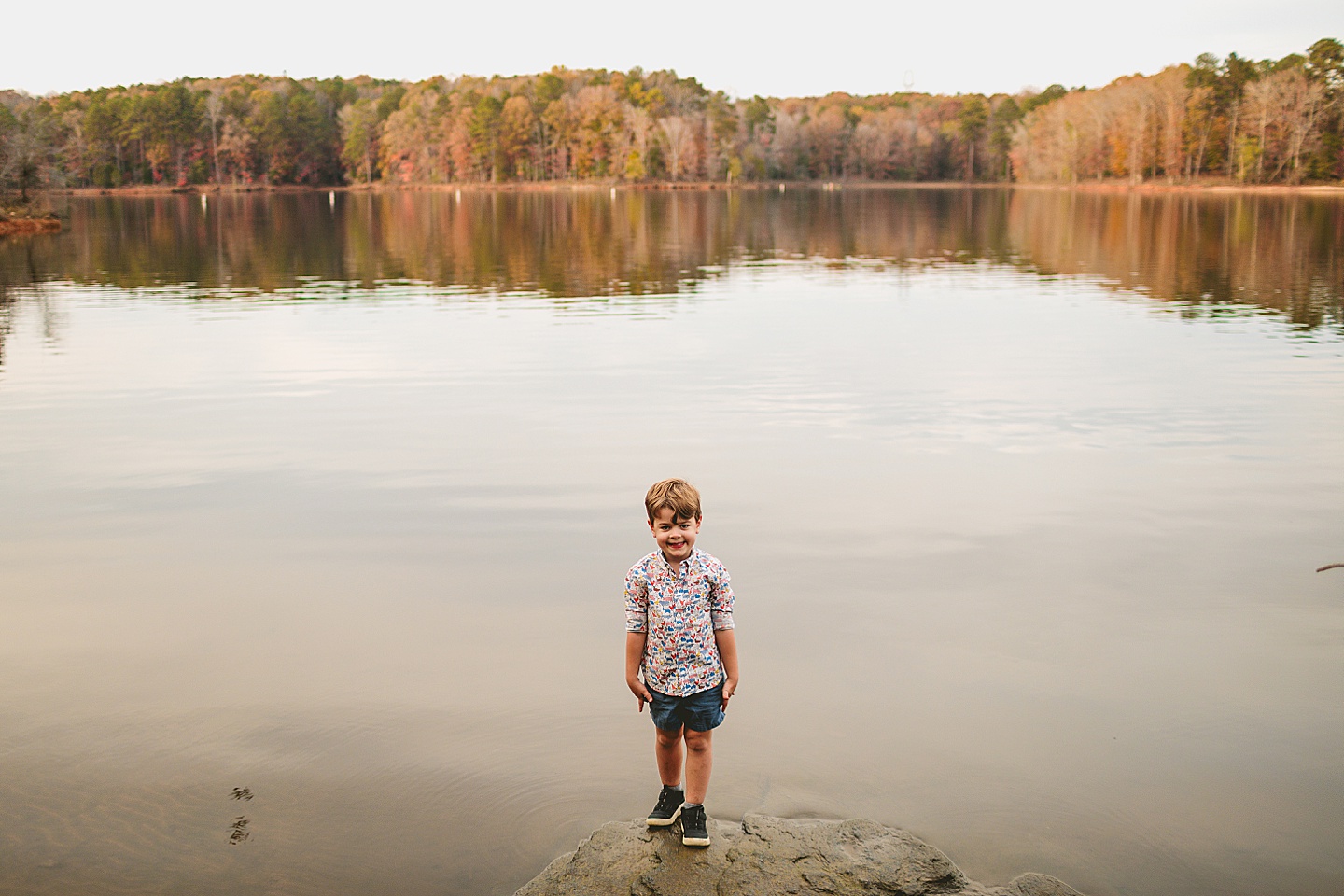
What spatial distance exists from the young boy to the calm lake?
557 mm

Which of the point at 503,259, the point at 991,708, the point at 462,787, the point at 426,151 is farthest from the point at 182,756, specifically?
the point at 426,151

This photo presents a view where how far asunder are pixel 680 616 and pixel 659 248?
1551 inches

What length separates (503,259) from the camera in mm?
37875

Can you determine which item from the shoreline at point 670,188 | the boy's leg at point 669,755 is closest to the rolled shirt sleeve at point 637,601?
the boy's leg at point 669,755

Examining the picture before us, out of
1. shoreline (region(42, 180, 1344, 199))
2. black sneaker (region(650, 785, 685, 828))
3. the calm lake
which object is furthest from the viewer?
shoreline (region(42, 180, 1344, 199))

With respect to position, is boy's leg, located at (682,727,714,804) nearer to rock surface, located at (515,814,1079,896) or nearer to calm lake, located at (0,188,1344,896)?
rock surface, located at (515,814,1079,896)

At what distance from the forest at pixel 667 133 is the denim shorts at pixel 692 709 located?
123m

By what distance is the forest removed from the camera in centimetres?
11662

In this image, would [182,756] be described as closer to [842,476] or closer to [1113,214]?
[842,476]

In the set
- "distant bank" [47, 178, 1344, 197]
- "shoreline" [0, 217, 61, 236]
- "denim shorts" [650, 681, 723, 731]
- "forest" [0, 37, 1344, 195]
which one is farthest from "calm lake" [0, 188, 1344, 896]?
"forest" [0, 37, 1344, 195]

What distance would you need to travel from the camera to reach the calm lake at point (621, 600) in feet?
15.5

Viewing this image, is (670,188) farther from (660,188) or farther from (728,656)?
(728,656)

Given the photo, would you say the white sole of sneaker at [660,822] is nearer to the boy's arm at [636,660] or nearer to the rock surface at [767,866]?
the rock surface at [767,866]

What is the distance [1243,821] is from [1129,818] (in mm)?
466
